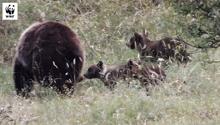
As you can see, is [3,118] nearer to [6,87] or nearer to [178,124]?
[178,124]

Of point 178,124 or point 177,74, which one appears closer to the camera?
point 178,124

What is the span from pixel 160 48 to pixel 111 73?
180 cm

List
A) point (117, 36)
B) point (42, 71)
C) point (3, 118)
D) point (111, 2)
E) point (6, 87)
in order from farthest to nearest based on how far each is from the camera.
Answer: point (111, 2), point (117, 36), point (6, 87), point (42, 71), point (3, 118)

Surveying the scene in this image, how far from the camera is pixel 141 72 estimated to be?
959 centimetres

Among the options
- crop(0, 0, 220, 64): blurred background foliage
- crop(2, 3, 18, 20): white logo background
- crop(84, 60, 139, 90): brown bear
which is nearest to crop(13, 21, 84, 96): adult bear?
crop(84, 60, 139, 90): brown bear

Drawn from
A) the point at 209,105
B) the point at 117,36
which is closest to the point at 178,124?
the point at 209,105

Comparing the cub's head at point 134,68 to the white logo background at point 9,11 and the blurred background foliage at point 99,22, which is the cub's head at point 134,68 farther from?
the white logo background at point 9,11

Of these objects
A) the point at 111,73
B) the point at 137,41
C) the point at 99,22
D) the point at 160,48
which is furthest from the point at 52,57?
the point at 99,22

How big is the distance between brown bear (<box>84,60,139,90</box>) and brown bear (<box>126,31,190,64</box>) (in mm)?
822

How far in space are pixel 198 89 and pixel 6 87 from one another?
10.8ft

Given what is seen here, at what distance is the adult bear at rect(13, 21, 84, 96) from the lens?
9.33m

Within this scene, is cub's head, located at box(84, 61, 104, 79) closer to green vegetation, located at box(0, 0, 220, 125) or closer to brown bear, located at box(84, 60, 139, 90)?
brown bear, located at box(84, 60, 139, 90)

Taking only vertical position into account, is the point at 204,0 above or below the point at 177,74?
above

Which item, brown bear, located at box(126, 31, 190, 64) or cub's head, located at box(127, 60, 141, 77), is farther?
brown bear, located at box(126, 31, 190, 64)
